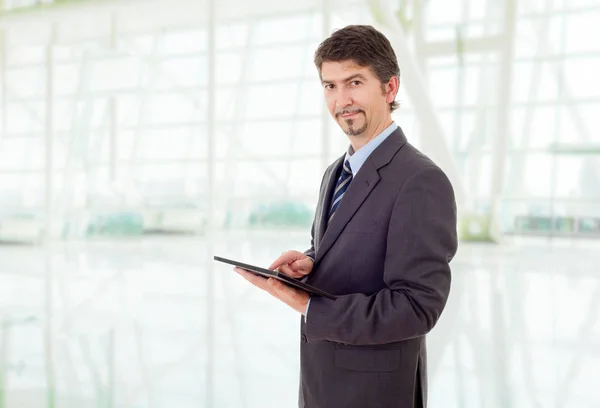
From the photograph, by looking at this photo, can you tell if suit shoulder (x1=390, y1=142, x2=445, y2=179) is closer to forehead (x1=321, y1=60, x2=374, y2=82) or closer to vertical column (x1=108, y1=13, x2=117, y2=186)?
forehead (x1=321, y1=60, x2=374, y2=82)

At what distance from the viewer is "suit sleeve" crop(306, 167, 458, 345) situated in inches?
54.7

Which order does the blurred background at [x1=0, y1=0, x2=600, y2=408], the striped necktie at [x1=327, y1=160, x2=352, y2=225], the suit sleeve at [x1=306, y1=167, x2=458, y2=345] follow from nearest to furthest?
the suit sleeve at [x1=306, y1=167, x2=458, y2=345] < the striped necktie at [x1=327, y1=160, x2=352, y2=225] < the blurred background at [x1=0, y1=0, x2=600, y2=408]

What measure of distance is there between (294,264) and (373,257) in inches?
11.1

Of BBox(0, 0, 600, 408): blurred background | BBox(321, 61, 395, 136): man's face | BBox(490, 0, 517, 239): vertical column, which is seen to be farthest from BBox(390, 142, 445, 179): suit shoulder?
BBox(490, 0, 517, 239): vertical column

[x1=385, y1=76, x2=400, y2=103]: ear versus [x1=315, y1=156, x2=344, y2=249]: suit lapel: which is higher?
[x1=385, y1=76, x2=400, y2=103]: ear

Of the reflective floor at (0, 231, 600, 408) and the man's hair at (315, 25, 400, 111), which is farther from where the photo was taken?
the reflective floor at (0, 231, 600, 408)

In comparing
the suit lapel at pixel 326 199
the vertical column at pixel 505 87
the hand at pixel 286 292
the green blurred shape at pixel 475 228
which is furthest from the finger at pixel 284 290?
the green blurred shape at pixel 475 228

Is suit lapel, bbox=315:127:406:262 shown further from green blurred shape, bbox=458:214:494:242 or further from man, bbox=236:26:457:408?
green blurred shape, bbox=458:214:494:242

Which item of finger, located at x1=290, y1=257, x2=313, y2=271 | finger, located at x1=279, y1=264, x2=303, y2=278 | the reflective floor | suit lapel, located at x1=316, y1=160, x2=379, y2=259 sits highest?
suit lapel, located at x1=316, y1=160, x2=379, y2=259

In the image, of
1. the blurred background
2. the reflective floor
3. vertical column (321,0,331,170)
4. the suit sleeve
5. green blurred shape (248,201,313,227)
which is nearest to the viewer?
the suit sleeve

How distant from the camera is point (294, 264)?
1679 millimetres

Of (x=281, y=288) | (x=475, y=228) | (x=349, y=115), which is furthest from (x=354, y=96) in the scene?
(x=475, y=228)

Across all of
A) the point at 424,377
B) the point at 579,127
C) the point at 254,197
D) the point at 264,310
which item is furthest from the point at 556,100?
the point at 424,377

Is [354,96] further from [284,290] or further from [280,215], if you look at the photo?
[280,215]
